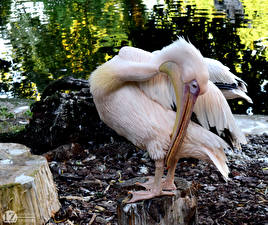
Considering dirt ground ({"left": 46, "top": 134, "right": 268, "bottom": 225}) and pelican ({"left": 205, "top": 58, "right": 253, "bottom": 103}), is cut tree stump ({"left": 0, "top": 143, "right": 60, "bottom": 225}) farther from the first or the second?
pelican ({"left": 205, "top": 58, "right": 253, "bottom": 103})

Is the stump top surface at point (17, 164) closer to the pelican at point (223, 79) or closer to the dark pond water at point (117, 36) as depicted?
the pelican at point (223, 79)

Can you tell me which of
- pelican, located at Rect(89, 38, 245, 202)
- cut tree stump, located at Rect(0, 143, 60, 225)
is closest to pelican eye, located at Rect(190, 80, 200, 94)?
pelican, located at Rect(89, 38, 245, 202)

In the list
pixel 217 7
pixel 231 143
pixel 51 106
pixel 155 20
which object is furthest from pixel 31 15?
pixel 231 143

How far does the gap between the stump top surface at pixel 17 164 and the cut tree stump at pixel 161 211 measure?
2.37 feet

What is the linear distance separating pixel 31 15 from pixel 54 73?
7550 mm

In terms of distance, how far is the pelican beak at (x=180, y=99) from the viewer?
2.07m

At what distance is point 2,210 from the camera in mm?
2539

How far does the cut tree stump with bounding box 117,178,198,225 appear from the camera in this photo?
237 cm

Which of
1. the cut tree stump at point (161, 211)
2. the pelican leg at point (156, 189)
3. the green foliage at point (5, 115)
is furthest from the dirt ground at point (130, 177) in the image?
the green foliage at point (5, 115)

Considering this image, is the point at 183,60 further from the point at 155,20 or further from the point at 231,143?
the point at 155,20

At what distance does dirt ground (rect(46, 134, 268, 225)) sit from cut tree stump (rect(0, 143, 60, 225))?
0.51ft

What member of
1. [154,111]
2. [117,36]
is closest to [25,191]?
[154,111]

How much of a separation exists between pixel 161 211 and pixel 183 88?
2.70ft

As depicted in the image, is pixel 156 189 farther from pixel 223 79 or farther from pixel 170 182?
pixel 223 79
